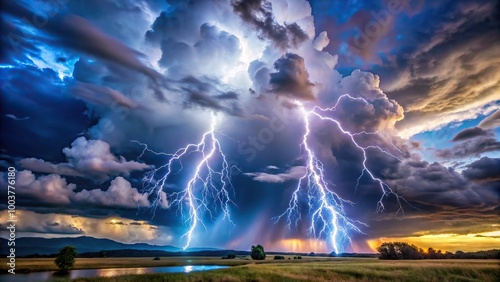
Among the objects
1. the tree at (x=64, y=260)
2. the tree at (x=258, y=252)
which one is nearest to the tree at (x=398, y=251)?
the tree at (x=258, y=252)

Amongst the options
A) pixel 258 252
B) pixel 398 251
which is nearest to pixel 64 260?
pixel 258 252

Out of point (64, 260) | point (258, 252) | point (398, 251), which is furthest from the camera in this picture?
point (258, 252)

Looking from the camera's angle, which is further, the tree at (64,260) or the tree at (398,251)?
the tree at (398,251)

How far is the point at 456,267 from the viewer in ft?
85.1

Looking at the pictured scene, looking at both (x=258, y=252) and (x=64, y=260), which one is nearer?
(x=64, y=260)

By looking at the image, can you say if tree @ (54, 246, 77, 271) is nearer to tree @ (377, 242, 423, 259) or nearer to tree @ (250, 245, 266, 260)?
tree @ (250, 245, 266, 260)

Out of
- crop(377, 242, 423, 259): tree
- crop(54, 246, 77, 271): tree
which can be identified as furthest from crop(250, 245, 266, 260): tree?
crop(54, 246, 77, 271): tree

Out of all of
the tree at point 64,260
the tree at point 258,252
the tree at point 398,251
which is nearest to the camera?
the tree at point 64,260

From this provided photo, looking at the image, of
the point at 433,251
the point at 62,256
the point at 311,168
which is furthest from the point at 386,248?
the point at 62,256

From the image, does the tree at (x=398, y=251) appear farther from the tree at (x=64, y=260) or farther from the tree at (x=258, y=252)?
the tree at (x=64, y=260)

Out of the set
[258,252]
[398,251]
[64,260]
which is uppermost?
[398,251]

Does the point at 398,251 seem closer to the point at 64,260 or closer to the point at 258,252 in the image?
the point at 258,252

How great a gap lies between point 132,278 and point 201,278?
5614mm

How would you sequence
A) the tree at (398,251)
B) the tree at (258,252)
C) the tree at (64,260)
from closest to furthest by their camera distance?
the tree at (64,260) < the tree at (398,251) < the tree at (258,252)
